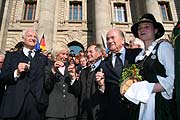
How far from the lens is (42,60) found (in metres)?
3.78

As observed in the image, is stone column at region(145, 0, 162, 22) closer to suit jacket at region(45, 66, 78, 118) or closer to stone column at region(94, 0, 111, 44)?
stone column at region(94, 0, 111, 44)

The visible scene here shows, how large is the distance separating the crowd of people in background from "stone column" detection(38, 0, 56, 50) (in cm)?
1167

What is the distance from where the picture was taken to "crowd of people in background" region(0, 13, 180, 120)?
7.90 feet

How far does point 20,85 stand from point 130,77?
69.7 inches

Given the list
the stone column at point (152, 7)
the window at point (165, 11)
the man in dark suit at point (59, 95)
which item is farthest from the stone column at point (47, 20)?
the man in dark suit at point (59, 95)

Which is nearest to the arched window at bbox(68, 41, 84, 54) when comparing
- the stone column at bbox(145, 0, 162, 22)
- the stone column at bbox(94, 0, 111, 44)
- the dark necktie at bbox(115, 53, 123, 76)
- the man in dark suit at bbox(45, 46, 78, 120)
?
the stone column at bbox(94, 0, 111, 44)

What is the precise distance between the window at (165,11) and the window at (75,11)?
757 centimetres

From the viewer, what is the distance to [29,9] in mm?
19531

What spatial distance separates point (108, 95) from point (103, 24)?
13251 millimetres

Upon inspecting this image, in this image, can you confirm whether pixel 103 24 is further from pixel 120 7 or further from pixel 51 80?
pixel 51 80

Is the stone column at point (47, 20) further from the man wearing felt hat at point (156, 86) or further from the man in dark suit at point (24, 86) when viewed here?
the man wearing felt hat at point (156, 86)

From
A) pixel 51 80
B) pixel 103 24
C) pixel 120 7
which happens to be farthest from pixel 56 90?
pixel 120 7

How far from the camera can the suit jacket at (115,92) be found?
3.04 m

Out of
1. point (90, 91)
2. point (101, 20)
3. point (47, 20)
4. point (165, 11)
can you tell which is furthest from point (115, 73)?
point (165, 11)
